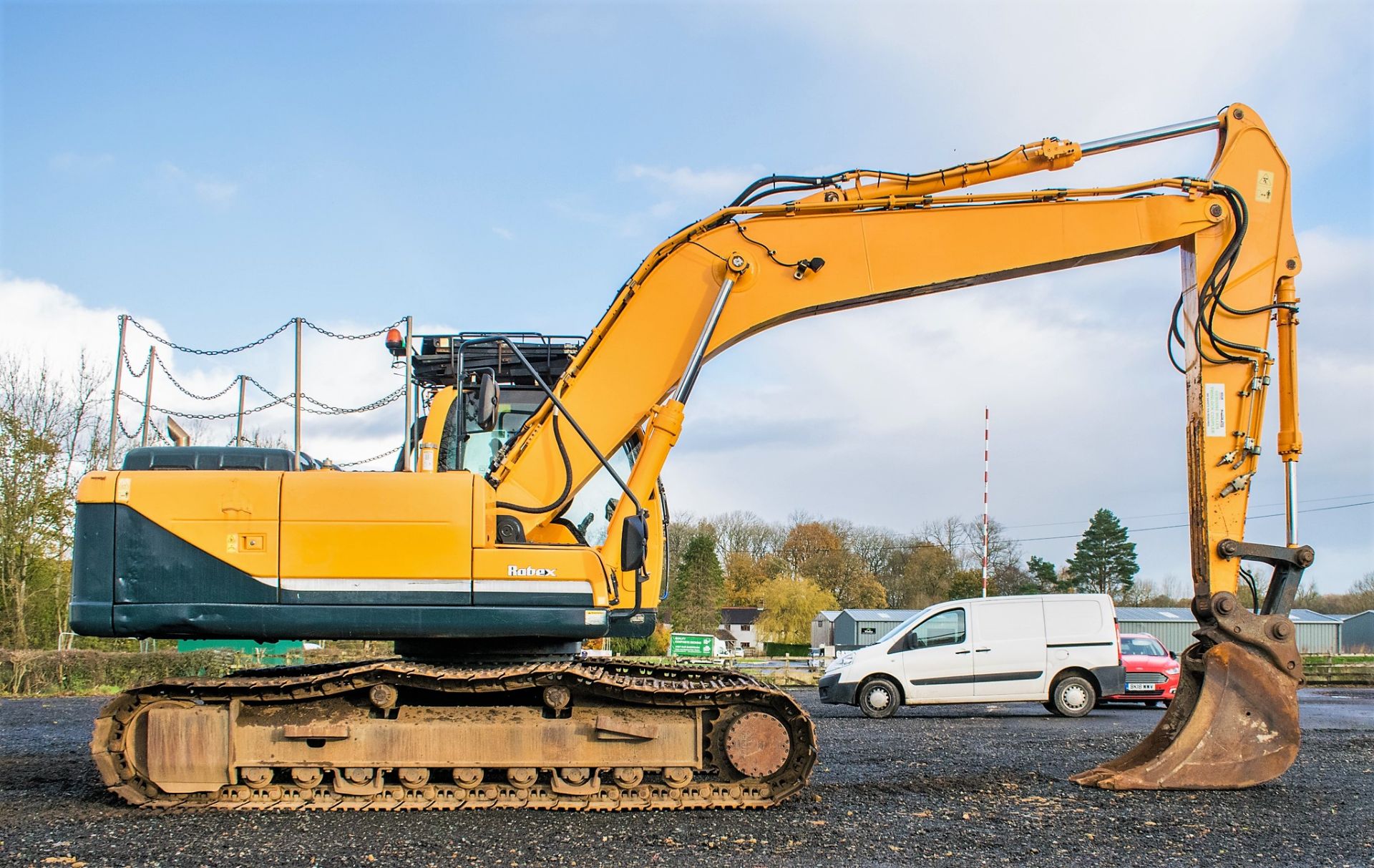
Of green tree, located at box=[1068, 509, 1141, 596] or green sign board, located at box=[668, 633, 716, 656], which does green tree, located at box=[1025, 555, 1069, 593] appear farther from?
green sign board, located at box=[668, 633, 716, 656]

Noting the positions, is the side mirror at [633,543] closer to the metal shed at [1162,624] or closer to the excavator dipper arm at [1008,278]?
the excavator dipper arm at [1008,278]

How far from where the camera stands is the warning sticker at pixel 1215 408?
7719mm

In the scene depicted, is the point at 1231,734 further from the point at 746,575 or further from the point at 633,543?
the point at 746,575

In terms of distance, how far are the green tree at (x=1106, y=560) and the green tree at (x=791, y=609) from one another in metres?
17.5

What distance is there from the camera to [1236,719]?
7230 millimetres

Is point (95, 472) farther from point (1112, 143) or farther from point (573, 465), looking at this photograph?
point (1112, 143)

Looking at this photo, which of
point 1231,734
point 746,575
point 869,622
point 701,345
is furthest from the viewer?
point 746,575

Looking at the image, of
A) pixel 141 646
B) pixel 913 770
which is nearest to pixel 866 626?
pixel 141 646

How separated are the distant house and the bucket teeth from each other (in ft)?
197

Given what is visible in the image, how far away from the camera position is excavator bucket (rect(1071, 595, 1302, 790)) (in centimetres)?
716

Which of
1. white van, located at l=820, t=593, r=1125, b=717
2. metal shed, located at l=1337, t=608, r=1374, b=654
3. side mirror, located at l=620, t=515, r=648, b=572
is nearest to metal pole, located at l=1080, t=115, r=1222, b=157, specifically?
side mirror, located at l=620, t=515, r=648, b=572

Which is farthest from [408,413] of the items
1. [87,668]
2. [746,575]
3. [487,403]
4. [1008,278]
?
[746,575]

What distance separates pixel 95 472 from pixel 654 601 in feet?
13.0

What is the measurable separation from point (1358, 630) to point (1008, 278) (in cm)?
7037
